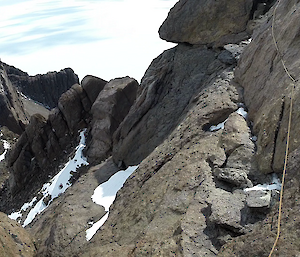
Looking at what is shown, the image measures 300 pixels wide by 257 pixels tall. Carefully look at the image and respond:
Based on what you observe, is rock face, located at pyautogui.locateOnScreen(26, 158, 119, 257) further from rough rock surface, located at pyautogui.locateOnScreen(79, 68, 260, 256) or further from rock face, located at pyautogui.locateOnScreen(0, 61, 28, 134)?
rock face, located at pyautogui.locateOnScreen(0, 61, 28, 134)

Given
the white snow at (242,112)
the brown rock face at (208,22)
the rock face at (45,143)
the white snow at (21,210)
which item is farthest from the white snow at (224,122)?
the rock face at (45,143)

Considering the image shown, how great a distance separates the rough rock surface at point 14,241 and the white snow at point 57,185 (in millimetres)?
13254

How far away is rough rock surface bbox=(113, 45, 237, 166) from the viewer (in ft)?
80.4

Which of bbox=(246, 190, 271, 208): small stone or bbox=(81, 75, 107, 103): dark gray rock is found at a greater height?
bbox=(81, 75, 107, 103): dark gray rock

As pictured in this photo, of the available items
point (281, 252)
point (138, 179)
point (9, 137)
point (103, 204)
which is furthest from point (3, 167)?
point (281, 252)

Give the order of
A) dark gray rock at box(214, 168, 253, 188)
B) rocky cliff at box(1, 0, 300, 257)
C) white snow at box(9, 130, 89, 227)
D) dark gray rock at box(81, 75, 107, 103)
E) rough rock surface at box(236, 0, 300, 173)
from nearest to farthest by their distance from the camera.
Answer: rocky cliff at box(1, 0, 300, 257)
rough rock surface at box(236, 0, 300, 173)
dark gray rock at box(214, 168, 253, 188)
white snow at box(9, 130, 89, 227)
dark gray rock at box(81, 75, 107, 103)

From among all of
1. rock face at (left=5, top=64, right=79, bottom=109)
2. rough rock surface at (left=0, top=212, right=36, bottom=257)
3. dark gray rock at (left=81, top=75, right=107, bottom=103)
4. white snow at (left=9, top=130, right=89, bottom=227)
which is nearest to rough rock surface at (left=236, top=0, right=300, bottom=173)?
rough rock surface at (left=0, top=212, right=36, bottom=257)

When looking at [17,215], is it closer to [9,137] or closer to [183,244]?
[183,244]

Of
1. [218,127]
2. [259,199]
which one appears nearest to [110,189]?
[218,127]

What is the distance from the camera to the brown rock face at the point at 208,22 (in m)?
25.3

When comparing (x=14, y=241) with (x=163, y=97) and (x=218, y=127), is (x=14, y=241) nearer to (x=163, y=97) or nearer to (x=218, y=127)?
(x=218, y=127)

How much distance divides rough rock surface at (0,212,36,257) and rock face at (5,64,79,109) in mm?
111266

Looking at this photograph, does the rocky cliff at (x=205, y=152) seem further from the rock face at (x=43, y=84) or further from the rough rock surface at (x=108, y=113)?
the rock face at (x=43, y=84)

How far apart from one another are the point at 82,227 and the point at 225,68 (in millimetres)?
17245
